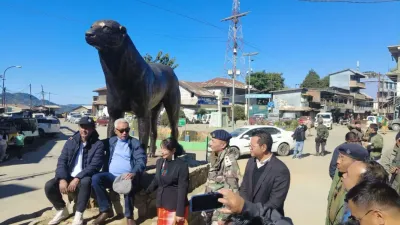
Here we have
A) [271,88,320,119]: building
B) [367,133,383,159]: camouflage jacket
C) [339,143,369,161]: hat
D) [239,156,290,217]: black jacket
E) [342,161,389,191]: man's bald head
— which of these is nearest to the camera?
[342,161,389,191]: man's bald head

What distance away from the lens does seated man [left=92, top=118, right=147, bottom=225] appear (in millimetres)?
3764

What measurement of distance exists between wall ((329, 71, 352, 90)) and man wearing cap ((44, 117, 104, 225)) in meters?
55.1

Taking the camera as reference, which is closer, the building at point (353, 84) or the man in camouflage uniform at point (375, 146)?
the man in camouflage uniform at point (375, 146)

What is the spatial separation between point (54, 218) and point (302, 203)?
4.93 meters

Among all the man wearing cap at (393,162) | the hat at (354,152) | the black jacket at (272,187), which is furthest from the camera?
the man wearing cap at (393,162)

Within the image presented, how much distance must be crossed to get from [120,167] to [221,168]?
127cm

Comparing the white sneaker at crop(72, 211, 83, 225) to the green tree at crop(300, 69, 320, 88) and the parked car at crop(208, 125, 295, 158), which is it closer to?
the parked car at crop(208, 125, 295, 158)

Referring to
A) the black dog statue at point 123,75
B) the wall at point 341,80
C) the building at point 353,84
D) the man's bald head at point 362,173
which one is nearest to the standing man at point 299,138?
the black dog statue at point 123,75

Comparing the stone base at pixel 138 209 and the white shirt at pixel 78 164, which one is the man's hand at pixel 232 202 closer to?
the stone base at pixel 138 209

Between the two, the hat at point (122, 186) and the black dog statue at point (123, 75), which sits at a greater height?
the black dog statue at point (123, 75)

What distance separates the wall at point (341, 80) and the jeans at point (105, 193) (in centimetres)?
5517

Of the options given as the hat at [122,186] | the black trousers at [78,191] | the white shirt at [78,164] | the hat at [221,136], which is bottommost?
the black trousers at [78,191]

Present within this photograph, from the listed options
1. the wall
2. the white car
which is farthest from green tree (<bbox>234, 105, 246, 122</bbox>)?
the white car

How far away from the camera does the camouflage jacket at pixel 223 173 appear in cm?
348
